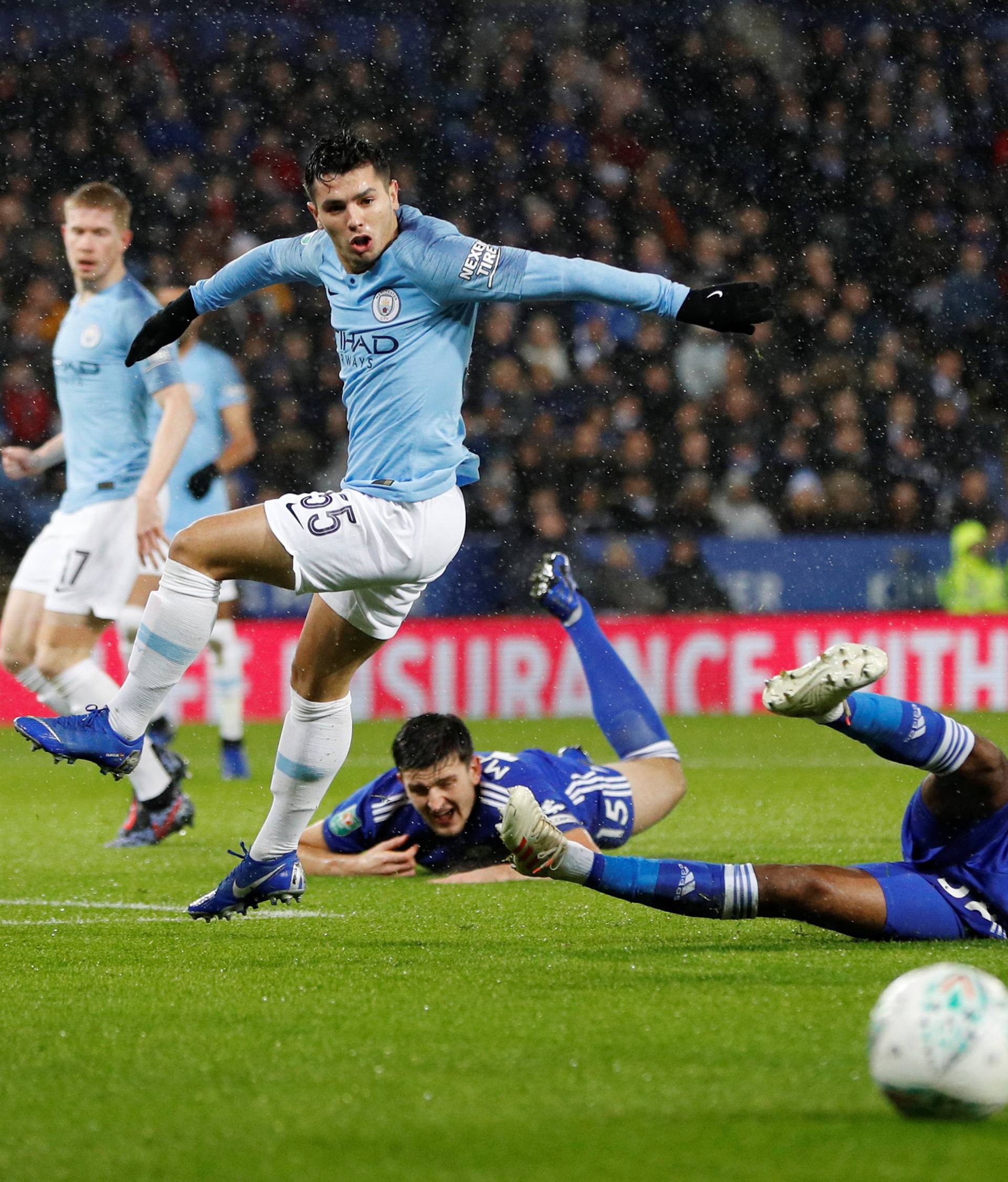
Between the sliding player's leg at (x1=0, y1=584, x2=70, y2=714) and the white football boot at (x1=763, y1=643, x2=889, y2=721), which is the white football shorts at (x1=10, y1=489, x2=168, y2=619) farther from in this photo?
the white football boot at (x1=763, y1=643, x2=889, y2=721)

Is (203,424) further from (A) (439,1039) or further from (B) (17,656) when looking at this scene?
(A) (439,1039)

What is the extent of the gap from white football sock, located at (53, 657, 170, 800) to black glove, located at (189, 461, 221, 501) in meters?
0.84

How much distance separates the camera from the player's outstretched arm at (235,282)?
191 inches

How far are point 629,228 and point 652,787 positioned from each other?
394 inches

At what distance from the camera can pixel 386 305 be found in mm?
4707

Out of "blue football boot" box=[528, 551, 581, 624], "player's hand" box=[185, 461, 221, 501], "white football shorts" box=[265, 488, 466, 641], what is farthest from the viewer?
"player's hand" box=[185, 461, 221, 501]

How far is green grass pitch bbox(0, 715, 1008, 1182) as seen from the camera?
8.96 feet

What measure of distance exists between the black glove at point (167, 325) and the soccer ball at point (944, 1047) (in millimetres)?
3010

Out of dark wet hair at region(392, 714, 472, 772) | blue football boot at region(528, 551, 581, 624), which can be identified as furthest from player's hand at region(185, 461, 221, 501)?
dark wet hair at region(392, 714, 472, 772)

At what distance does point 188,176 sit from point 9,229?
166 centimetres

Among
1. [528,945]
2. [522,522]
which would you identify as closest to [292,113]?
[522,522]

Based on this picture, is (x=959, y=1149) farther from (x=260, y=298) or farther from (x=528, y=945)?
(x=260, y=298)

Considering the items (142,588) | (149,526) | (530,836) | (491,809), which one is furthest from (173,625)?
(142,588)

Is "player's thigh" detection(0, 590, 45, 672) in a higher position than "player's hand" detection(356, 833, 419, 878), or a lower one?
higher
